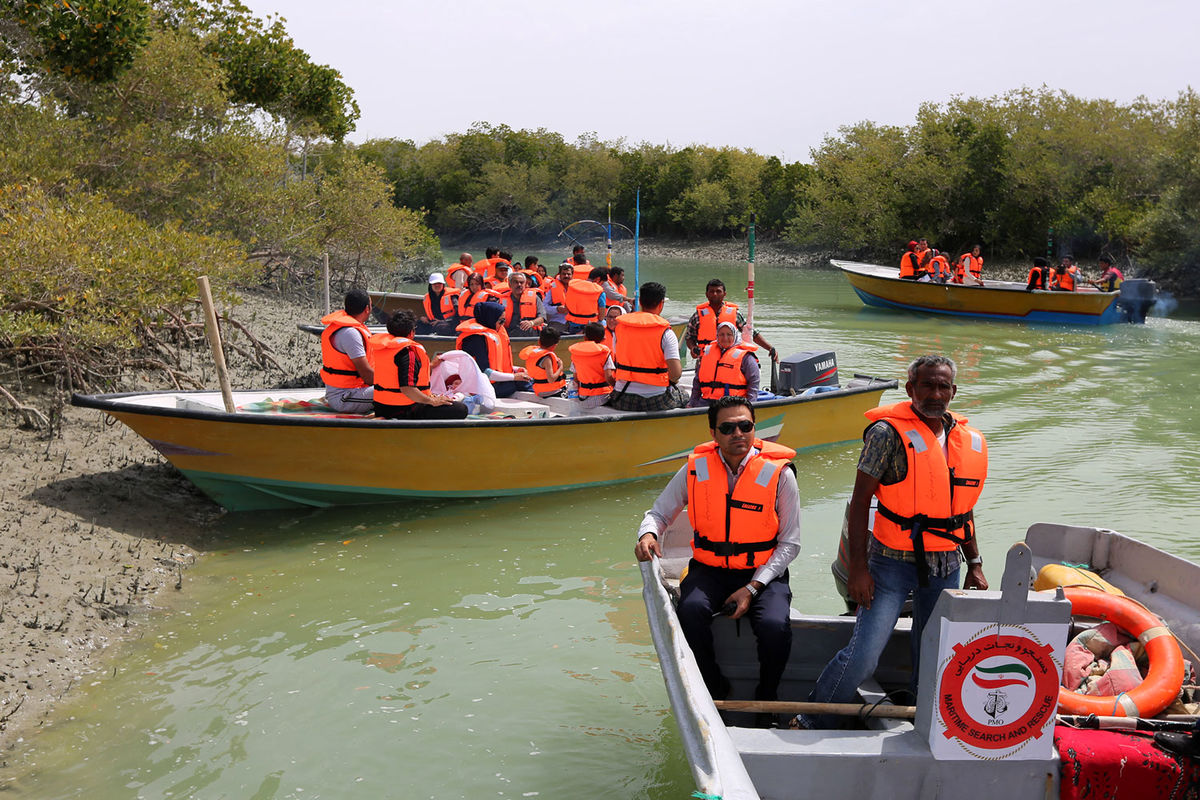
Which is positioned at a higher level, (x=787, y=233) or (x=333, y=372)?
(x=787, y=233)

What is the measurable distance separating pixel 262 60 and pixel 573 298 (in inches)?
324

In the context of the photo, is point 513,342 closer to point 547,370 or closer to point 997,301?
point 547,370

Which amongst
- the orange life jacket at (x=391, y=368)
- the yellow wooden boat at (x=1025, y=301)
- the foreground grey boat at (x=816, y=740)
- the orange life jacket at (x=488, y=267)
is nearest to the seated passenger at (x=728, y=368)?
the orange life jacket at (x=391, y=368)

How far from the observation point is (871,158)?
131ft

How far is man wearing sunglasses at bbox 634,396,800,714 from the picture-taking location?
12.8 ft

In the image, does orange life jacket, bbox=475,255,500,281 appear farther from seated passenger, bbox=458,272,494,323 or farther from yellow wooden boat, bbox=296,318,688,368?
yellow wooden boat, bbox=296,318,688,368

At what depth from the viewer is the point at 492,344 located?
987 centimetres

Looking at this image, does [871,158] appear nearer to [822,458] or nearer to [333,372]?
[822,458]

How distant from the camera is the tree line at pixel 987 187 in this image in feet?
88.5

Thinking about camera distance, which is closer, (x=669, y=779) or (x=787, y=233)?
(x=669, y=779)

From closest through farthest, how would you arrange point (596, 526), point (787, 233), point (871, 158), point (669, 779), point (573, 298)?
point (669, 779), point (596, 526), point (573, 298), point (871, 158), point (787, 233)

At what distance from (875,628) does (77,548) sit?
16.7ft

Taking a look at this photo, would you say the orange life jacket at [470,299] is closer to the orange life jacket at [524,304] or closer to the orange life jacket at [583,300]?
the orange life jacket at [524,304]

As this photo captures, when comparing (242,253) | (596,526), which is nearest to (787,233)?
(242,253)
